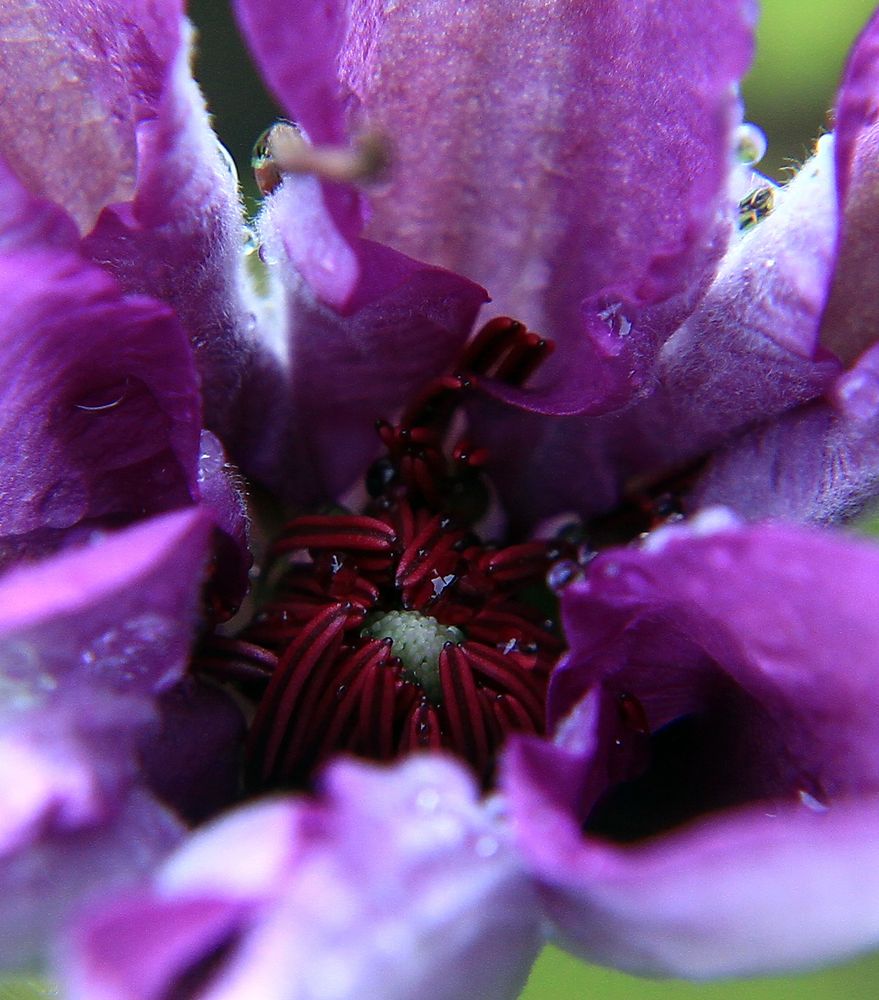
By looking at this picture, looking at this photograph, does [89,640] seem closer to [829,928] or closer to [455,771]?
[455,771]

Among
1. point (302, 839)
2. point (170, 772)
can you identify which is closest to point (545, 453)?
point (170, 772)

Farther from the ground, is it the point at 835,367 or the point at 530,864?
the point at 835,367

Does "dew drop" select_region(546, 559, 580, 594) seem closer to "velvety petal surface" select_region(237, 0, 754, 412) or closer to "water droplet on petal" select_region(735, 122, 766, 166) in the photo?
"velvety petal surface" select_region(237, 0, 754, 412)

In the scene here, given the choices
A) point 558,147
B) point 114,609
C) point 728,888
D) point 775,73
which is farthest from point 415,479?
point 775,73

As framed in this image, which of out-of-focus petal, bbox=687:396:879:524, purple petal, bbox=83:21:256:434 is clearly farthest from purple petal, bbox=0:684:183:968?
out-of-focus petal, bbox=687:396:879:524

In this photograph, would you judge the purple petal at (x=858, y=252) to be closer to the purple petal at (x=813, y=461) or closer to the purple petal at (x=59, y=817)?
the purple petal at (x=813, y=461)

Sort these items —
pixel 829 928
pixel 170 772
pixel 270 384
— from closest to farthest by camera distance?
pixel 829 928 < pixel 170 772 < pixel 270 384

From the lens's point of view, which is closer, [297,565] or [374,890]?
[374,890]
